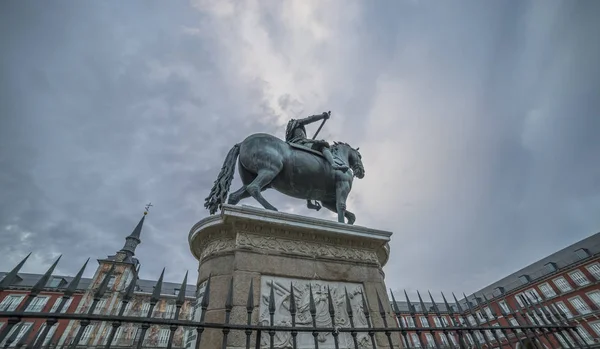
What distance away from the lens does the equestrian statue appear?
4664 millimetres

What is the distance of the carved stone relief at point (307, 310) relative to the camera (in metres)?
3.17

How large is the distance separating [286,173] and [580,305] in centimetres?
4505

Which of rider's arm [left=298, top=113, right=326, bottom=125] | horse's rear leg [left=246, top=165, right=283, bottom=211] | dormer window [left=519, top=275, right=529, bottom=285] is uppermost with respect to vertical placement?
dormer window [left=519, top=275, right=529, bottom=285]

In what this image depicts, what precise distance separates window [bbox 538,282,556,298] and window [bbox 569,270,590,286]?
10.1ft

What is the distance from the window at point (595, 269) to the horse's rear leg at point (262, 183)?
4511 centimetres

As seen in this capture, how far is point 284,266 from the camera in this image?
361 cm

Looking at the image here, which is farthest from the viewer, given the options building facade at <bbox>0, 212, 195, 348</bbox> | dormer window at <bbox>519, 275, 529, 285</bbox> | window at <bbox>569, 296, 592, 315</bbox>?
dormer window at <bbox>519, 275, 529, 285</bbox>

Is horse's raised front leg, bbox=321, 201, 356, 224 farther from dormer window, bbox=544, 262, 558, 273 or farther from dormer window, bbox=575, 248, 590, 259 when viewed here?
dormer window, bbox=544, 262, 558, 273

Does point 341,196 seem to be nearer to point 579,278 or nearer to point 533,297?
point 533,297

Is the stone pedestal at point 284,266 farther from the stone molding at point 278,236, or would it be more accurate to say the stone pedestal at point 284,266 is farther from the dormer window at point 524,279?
the dormer window at point 524,279

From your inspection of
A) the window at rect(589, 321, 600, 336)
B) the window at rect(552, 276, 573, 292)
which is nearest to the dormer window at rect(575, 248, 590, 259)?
the window at rect(552, 276, 573, 292)

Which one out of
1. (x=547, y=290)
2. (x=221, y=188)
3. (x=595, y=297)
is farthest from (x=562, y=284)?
(x=221, y=188)

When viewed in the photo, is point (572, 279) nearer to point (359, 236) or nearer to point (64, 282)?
point (359, 236)

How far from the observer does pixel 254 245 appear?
11.9ft
